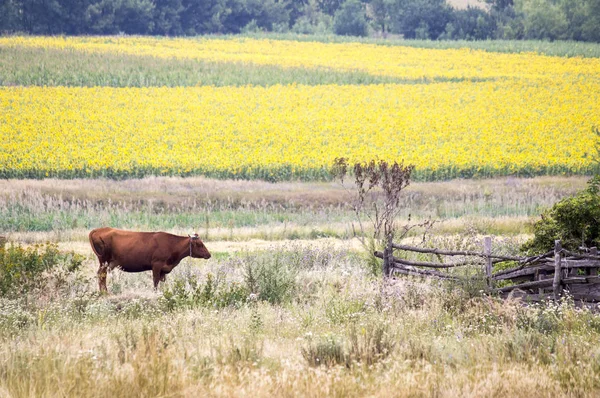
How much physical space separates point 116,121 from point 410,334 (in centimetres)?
2203

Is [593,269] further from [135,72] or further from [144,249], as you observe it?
[135,72]

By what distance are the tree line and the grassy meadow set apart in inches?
60.8

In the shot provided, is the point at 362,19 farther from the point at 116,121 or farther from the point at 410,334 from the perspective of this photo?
the point at 410,334

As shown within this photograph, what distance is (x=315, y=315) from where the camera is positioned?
29.6 ft

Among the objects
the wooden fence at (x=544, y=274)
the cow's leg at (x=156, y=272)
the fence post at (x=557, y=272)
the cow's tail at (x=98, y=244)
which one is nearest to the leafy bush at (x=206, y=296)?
the cow's leg at (x=156, y=272)

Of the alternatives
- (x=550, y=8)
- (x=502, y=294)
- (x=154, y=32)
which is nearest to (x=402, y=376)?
(x=502, y=294)

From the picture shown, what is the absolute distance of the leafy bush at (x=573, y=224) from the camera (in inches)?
391

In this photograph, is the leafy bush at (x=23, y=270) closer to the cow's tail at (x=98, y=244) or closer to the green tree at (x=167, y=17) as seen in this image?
the cow's tail at (x=98, y=244)

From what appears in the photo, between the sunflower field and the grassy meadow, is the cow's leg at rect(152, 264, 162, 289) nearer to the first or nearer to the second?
the grassy meadow

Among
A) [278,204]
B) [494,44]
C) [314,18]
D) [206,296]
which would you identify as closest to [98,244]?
[206,296]

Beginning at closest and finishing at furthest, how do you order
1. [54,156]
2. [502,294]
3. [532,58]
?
[502,294] < [54,156] < [532,58]

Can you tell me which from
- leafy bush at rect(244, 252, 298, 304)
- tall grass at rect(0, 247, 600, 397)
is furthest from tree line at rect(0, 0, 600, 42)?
tall grass at rect(0, 247, 600, 397)

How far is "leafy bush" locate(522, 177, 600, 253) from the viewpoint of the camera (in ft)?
32.6

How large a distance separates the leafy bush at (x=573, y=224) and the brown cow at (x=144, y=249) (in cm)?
428
